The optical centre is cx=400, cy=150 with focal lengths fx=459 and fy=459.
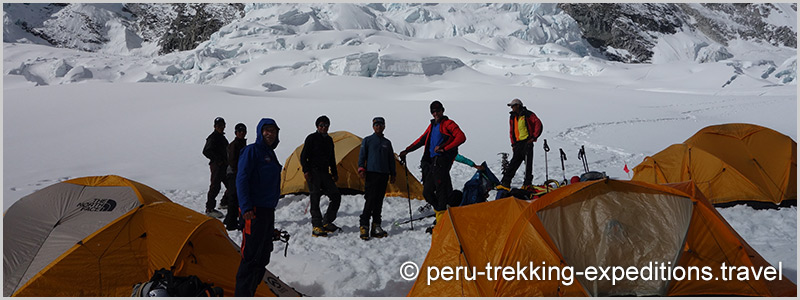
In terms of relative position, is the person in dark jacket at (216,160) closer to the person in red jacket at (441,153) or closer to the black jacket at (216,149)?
the black jacket at (216,149)

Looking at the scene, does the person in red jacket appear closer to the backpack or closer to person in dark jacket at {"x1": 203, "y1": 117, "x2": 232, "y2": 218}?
person in dark jacket at {"x1": 203, "y1": 117, "x2": 232, "y2": 218}

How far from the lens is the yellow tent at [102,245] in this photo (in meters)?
3.49

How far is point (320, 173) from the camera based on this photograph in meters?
5.57

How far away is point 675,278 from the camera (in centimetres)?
338

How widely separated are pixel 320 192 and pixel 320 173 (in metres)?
0.25

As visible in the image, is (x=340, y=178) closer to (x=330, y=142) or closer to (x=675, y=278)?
(x=330, y=142)

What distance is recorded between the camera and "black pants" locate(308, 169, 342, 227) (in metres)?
5.52

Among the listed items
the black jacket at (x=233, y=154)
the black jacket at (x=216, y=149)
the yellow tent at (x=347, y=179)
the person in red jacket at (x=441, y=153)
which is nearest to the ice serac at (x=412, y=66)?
the yellow tent at (x=347, y=179)

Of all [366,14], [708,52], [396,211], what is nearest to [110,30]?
[366,14]

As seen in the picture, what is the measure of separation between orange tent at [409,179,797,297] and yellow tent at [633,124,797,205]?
275 cm

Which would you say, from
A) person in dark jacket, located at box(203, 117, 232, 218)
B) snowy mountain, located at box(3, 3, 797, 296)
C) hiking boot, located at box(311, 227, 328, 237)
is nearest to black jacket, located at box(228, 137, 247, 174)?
person in dark jacket, located at box(203, 117, 232, 218)

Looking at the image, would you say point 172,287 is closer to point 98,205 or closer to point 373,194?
point 98,205

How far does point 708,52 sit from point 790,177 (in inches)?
2967

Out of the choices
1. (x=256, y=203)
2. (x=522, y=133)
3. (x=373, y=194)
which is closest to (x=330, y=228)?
(x=373, y=194)
